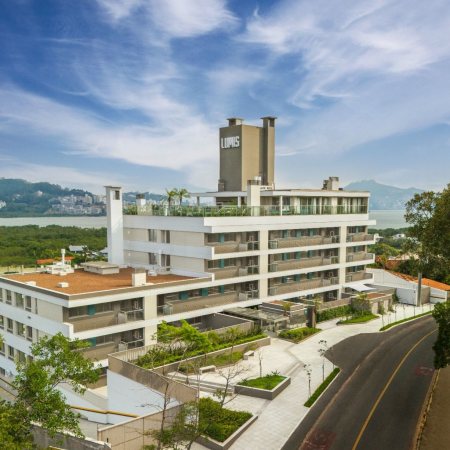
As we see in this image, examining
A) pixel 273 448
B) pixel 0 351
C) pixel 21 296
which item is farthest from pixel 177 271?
pixel 273 448

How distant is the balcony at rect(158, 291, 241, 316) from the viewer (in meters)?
40.8

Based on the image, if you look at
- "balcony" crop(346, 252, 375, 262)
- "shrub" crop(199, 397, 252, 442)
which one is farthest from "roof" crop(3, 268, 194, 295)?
"balcony" crop(346, 252, 375, 262)

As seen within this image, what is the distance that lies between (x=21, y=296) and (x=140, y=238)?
1542 centimetres

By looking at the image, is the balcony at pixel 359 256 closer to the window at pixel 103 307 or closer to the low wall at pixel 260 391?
the low wall at pixel 260 391

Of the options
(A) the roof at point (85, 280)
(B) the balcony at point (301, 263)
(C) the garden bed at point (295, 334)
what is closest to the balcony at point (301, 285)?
(B) the balcony at point (301, 263)

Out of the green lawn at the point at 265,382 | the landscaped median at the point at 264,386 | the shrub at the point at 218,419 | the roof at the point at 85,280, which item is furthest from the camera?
the roof at the point at 85,280

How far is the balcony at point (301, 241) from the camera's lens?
2020 inches

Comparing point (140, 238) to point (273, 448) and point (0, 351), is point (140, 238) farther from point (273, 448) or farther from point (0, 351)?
point (273, 448)

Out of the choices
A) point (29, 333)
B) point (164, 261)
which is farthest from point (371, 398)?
point (29, 333)

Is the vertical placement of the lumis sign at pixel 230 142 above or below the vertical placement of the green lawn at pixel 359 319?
above

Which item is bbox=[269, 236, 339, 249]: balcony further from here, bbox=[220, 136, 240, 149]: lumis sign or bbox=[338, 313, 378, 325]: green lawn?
bbox=[220, 136, 240, 149]: lumis sign

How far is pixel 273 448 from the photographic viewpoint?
24844 millimetres

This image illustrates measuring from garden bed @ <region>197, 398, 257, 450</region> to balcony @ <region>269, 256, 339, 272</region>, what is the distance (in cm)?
2459

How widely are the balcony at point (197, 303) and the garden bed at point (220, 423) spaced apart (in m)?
13.4
